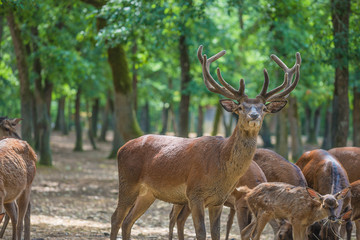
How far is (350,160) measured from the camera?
382 inches

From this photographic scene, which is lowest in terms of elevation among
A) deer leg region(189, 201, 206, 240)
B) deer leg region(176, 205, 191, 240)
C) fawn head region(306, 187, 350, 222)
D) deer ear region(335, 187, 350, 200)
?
deer leg region(176, 205, 191, 240)

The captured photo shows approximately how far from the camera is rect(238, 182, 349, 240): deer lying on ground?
6.76 metres

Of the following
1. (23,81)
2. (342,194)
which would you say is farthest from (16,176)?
(23,81)

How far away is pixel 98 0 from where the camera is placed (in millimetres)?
14711

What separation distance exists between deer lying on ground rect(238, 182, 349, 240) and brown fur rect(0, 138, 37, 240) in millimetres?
3209

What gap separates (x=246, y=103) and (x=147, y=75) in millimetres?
24904

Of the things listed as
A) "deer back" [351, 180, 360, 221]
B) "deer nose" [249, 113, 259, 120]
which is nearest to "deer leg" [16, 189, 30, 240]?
"deer nose" [249, 113, 259, 120]

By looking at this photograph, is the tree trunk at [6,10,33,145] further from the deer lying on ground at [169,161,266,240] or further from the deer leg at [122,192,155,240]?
the deer lying on ground at [169,161,266,240]

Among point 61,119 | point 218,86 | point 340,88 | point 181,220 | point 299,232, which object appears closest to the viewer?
point 299,232

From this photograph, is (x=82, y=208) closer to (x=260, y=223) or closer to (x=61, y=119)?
(x=260, y=223)

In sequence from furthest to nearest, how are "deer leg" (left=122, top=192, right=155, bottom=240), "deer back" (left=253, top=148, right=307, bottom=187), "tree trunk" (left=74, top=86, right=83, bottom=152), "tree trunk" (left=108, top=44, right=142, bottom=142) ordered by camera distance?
"tree trunk" (left=74, top=86, right=83, bottom=152)
"tree trunk" (left=108, top=44, right=142, bottom=142)
"deer back" (left=253, top=148, right=307, bottom=187)
"deer leg" (left=122, top=192, right=155, bottom=240)

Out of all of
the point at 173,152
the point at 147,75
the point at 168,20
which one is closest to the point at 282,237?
the point at 173,152

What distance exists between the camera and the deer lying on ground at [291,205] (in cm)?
676

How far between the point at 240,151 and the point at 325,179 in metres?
1.84
